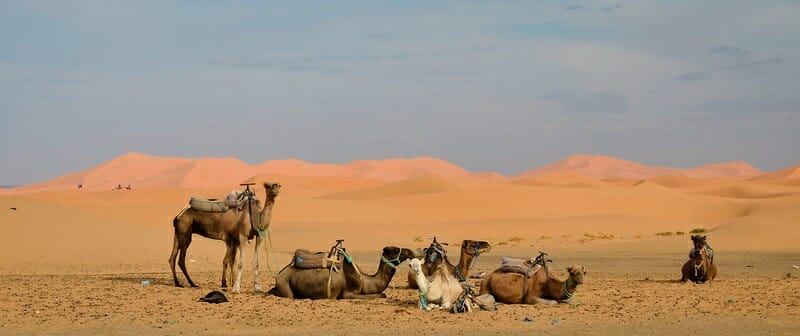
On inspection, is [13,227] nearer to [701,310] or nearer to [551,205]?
[701,310]

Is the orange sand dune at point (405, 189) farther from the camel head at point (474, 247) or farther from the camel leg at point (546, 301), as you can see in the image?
the camel leg at point (546, 301)

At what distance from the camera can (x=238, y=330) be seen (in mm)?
13992

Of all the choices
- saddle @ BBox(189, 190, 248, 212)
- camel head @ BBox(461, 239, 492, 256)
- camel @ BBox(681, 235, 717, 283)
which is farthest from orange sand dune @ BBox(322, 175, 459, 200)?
camel head @ BBox(461, 239, 492, 256)

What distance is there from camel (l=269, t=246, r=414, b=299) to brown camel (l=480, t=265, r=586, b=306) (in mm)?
1691

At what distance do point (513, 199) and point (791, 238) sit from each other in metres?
30.6

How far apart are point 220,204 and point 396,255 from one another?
386 centimetres

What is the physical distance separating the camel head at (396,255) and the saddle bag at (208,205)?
359 centimetres

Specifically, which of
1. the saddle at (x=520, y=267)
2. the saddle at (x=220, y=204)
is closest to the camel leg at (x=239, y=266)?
the saddle at (x=220, y=204)

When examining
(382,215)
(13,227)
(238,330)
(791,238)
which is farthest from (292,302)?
(382,215)

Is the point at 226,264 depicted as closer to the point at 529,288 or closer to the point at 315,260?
the point at 315,260

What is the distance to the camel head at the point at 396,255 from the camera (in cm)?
1620

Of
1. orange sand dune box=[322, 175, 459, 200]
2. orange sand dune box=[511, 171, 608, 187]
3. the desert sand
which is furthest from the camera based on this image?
orange sand dune box=[511, 171, 608, 187]

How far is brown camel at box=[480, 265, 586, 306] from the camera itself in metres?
16.0

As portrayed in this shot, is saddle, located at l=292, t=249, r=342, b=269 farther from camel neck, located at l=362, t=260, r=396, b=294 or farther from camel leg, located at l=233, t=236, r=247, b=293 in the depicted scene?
camel leg, located at l=233, t=236, r=247, b=293
